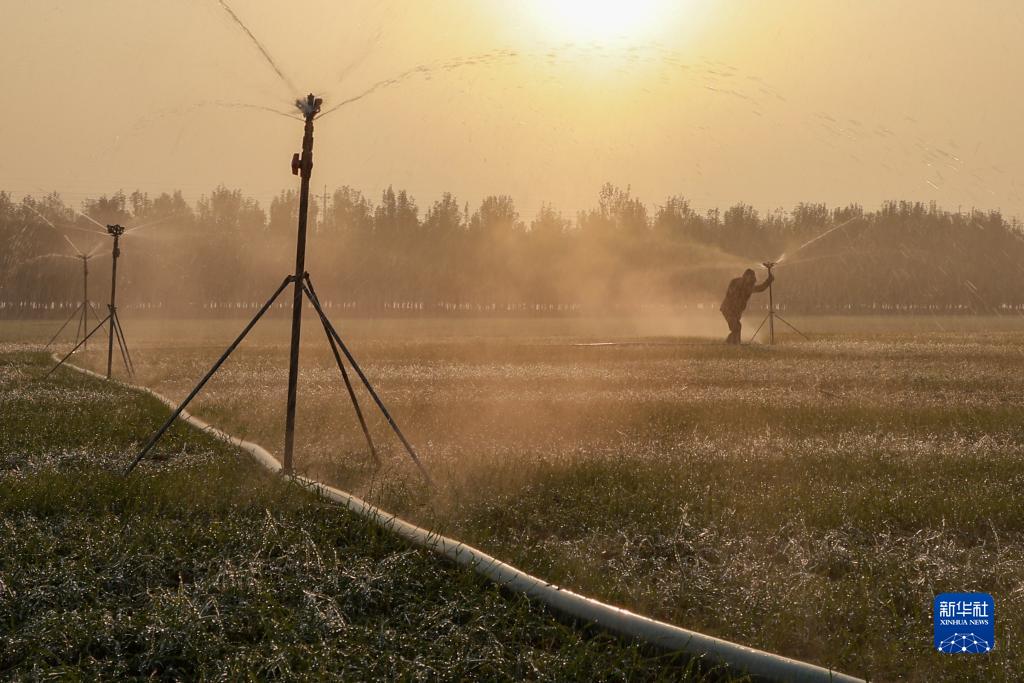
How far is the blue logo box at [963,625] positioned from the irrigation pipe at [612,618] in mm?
889

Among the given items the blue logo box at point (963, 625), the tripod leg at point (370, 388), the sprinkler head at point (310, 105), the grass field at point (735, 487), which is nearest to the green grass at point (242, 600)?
the grass field at point (735, 487)

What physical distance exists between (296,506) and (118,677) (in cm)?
276

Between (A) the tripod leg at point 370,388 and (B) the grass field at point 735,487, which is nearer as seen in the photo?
(B) the grass field at point 735,487

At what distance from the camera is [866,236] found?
341 feet

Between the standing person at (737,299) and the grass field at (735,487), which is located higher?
the standing person at (737,299)

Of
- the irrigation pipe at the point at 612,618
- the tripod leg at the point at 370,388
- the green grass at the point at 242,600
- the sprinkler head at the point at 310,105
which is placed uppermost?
the sprinkler head at the point at 310,105

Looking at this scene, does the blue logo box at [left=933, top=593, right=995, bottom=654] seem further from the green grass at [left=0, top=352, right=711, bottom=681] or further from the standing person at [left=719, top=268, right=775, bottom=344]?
the standing person at [left=719, top=268, right=775, bottom=344]

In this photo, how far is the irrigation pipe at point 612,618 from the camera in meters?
4.97

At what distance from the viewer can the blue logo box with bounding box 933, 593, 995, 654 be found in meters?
5.40

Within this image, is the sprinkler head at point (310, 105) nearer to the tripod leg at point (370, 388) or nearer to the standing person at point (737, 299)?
the tripod leg at point (370, 388)

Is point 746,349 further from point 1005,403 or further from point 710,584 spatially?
point 710,584

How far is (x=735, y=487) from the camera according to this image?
932 cm

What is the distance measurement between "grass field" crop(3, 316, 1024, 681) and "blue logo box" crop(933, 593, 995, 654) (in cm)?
8

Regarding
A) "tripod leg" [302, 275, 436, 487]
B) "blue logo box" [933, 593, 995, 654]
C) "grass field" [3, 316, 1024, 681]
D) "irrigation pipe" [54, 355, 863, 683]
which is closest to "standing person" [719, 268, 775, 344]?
"grass field" [3, 316, 1024, 681]
